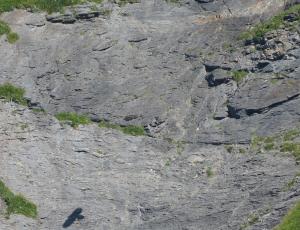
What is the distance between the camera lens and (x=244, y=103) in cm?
2728

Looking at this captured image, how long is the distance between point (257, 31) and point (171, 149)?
19.7 ft

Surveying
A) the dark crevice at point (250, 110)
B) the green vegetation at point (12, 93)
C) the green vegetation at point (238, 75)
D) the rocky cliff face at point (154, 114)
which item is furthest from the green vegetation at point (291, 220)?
the green vegetation at point (12, 93)

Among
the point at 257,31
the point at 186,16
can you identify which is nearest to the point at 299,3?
the point at 257,31

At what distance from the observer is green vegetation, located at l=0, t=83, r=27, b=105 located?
29297 mm

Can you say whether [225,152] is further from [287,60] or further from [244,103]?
[287,60]

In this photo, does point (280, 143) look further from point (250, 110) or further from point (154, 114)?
point (154, 114)

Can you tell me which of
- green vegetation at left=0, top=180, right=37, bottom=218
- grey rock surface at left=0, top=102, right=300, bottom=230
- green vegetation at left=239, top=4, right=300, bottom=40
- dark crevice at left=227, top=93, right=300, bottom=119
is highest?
green vegetation at left=239, top=4, right=300, bottom=40

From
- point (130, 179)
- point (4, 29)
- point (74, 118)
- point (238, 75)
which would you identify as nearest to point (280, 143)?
point (238, 75)

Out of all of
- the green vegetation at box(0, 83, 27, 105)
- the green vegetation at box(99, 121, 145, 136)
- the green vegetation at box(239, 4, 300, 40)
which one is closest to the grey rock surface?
the green vegetation at box(99, 121, 145, 136)

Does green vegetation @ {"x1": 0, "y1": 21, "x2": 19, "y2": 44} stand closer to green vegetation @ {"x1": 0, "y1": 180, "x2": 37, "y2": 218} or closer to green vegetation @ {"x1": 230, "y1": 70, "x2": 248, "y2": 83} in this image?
green vegetation @ {"x1": 0, "y1": 180, "x2": 37, "y2": 218}

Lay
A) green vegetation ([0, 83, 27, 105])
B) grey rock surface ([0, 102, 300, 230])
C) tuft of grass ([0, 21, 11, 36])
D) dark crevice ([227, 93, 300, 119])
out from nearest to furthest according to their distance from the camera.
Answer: grey rock surface ([0, 102, 300, 230]), dark crevice ([227, 93, 300, 119]), green vegetation ([0, 83, 27, 105]), tuft of grass ([0, 21, 11, 36])

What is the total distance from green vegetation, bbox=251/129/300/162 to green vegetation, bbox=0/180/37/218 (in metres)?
7.31

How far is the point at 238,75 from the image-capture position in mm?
28359

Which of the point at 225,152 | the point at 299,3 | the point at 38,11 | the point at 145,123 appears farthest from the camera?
the point at 38,11
